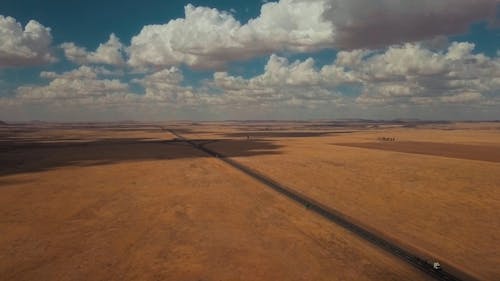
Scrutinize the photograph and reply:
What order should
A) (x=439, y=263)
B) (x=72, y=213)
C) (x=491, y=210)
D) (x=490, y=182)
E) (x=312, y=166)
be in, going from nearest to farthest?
(x=439, y=263)
(x=72, y=213)
(x=491, y=210)
(x=490, y=182)
(x=312, y=166)

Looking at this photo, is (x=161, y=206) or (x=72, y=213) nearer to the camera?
(x=72, y=213)

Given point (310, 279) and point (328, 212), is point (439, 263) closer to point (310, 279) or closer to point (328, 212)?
A: point (310, 279)

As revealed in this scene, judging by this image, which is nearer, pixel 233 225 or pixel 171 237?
pixel 171 237

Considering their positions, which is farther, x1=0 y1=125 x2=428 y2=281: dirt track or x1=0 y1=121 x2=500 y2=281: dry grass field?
x1=0 y1=121 x2=500 y2=281: dry grass field

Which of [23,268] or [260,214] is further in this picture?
[260,214]

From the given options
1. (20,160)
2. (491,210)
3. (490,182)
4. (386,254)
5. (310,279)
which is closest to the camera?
(310,279)

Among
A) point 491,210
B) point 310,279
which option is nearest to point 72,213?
point 310,279

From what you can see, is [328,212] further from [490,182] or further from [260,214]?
[490,182]

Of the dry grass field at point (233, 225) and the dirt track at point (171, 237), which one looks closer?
the dirt track at point (171, 237)

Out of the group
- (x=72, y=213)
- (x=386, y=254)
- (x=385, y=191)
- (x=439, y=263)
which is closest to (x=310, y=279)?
(x=386, y=254)
